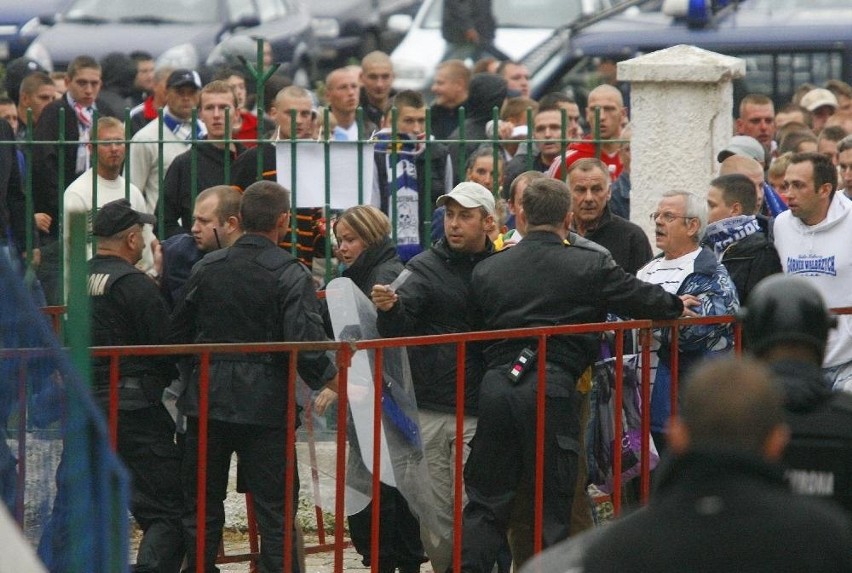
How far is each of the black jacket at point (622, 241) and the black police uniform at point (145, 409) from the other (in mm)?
2212

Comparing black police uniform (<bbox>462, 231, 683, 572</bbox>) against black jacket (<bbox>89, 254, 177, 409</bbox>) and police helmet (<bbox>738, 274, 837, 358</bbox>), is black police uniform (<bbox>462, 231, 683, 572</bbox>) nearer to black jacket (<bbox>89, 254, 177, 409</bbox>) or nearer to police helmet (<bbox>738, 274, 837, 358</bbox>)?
black jacket (<bbox>89, 254, 177, 409</bbox>)

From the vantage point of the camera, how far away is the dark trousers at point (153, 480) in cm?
729

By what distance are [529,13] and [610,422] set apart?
1177 centimetres

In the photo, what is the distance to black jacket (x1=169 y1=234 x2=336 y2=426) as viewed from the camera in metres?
6.99

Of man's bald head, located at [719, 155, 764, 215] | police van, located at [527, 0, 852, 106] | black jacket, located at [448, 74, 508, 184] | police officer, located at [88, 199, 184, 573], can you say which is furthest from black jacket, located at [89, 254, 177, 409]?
police van, located at [527, 0, 852, 106]

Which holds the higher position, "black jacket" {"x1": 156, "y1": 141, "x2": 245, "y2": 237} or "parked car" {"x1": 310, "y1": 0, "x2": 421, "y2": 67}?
"parked car" {"x1": 310, "y1": 0, "x2": 421, "y2": 67}

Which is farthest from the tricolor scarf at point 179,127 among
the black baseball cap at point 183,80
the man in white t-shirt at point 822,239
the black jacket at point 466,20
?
the black jacket at point 466,20

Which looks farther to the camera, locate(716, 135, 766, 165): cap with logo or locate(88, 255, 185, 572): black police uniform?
locate(716, 135, 766, 165): cap with logo

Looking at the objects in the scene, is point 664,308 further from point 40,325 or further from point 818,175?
point 40,325

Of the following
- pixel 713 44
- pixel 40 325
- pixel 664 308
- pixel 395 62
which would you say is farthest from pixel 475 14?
pixel 40 325

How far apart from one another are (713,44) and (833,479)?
39.7ft

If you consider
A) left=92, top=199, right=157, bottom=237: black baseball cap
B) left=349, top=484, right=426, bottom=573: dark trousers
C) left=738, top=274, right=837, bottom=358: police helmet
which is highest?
left=92, top=199, right=157, bottom=237: black baseball cap

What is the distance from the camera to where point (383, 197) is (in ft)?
31.3

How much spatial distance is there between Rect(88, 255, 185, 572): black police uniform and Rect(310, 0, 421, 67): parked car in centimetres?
1256
